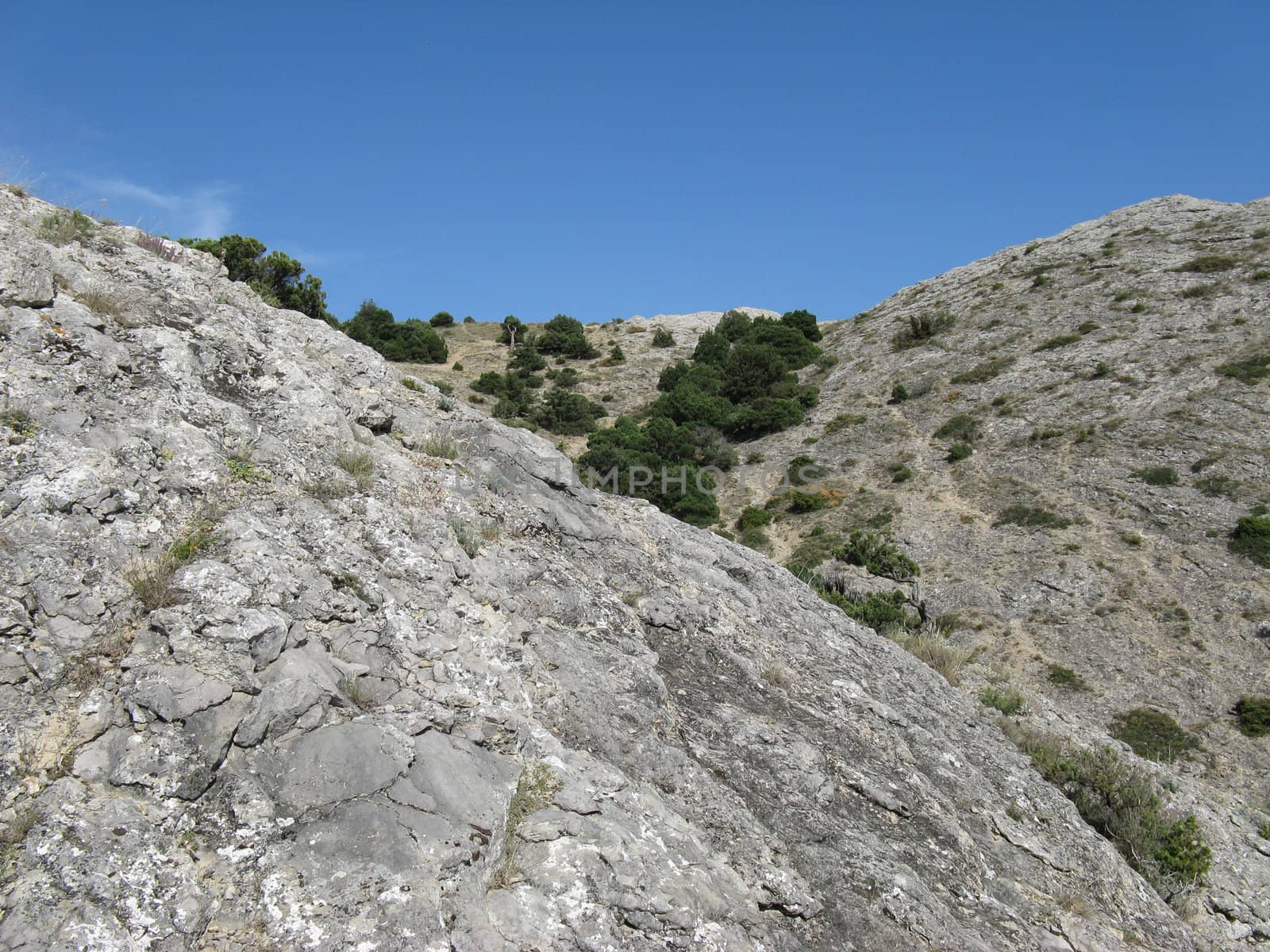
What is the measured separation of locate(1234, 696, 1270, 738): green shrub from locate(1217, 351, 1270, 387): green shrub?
1984 cm

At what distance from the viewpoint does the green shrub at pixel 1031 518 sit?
31859 mm

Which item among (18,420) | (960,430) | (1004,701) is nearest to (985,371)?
(960,430)

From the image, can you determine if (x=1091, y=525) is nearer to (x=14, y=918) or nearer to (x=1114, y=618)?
(x=1114, y=618)

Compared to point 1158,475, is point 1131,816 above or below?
below

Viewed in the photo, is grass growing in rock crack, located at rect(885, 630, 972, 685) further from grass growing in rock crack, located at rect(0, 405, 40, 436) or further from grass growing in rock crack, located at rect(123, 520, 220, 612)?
grass growing in rock crack, located at rect(0, 405, 40, 436)

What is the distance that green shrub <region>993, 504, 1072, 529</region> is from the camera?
105 feet

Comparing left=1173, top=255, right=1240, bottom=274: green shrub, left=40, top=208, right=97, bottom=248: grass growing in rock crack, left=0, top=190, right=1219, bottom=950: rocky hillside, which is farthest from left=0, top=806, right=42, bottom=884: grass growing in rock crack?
left=1173, top=255, right=1240, bottom=274: green shrub

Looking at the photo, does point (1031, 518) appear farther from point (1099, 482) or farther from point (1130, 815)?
point (1130, 815)

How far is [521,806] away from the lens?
19.8ft

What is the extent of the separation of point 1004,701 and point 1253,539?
20164mm

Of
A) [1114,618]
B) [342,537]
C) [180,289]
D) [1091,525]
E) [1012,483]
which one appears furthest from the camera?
[1012,483]

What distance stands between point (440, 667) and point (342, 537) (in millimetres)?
1713

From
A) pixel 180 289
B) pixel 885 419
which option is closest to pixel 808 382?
pixel 885 419

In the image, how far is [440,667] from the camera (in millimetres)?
6918
